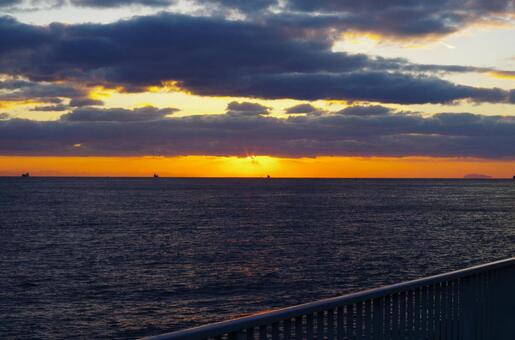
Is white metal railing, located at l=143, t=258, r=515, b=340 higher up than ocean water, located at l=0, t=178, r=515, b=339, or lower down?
higher up

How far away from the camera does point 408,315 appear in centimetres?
595

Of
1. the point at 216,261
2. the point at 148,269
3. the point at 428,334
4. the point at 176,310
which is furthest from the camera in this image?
the point at 216,261

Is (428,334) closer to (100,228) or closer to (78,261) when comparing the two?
(78,261)

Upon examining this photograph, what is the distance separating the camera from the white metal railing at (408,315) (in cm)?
437

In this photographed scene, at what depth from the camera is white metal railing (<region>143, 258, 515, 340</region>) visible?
4.37 meters

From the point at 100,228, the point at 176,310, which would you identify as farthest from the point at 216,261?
the point at 100,228

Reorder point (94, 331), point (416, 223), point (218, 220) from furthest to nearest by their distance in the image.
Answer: point (218, 220) → point (416, 223) → point (94, 331)

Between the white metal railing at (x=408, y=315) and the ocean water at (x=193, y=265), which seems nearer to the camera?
the white metal railing at (x=408, y=315)

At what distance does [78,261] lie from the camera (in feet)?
149

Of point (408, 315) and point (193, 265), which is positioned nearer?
point (408, 315)

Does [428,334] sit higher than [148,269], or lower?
higher

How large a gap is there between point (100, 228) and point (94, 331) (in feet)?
173

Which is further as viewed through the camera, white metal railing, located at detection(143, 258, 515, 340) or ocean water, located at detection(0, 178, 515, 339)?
ocean water, located at detection(0, 178, 515, 339)

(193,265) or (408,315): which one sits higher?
(408,315)
